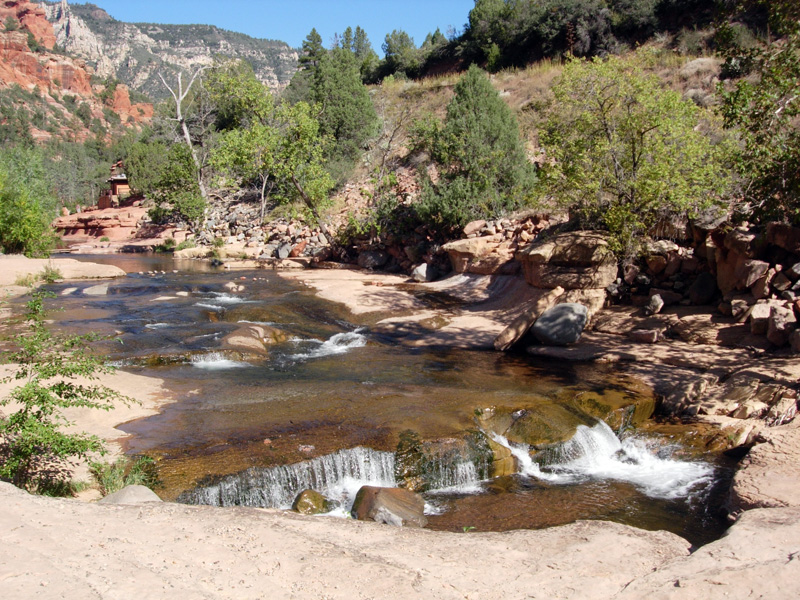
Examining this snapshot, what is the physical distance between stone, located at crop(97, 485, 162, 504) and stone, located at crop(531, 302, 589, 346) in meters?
8.15

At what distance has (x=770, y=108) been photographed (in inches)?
360

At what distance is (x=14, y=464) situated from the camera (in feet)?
17.6

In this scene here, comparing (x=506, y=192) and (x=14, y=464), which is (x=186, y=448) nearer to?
(x=14, y=464)

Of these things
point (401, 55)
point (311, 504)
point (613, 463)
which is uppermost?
point (401, 55)

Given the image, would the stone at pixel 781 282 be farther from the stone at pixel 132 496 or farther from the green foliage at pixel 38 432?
the green foliage at pixel 38 432

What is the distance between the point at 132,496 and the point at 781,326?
9387 mm

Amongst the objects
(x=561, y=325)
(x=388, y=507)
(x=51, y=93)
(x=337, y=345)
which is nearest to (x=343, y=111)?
(x=337, y=345)

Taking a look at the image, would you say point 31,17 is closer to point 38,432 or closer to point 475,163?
point 475,163

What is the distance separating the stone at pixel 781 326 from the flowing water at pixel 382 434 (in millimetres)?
2449

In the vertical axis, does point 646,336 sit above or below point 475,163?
below

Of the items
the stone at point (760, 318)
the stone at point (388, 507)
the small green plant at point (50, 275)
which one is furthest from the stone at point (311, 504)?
the small green plant at point (50, 275)

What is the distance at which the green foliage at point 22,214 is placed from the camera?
71.3 feet

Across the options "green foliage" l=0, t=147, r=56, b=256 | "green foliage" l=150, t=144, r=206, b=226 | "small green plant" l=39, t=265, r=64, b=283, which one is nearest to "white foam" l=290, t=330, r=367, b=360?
"small green plant" l=39, t=265, r=64, b=283

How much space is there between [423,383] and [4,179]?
19450 millimetres
